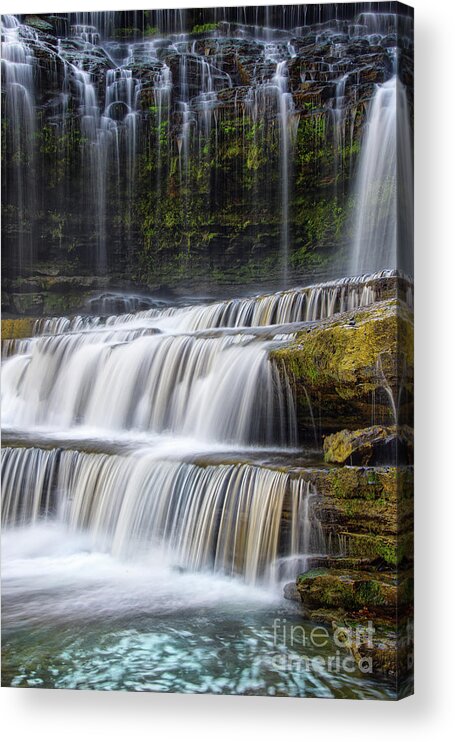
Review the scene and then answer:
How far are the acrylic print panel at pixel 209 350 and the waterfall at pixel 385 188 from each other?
1 centimetres

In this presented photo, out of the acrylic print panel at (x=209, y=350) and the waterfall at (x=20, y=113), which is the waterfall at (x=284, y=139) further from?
the waterfall at (x=20, y=113)

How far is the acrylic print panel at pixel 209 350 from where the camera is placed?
20.6 feet

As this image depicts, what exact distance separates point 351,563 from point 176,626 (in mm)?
1039

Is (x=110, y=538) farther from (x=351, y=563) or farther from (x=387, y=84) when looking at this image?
(x=387, y=84)

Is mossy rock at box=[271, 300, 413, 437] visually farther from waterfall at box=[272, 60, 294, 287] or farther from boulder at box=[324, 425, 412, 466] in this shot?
waterfall at box=[272, 60, 294, 287]

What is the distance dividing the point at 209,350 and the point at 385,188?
1.33 m

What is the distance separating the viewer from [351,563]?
627 cm

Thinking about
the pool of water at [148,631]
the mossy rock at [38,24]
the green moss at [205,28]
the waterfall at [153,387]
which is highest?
the mossy rock at [38,24]

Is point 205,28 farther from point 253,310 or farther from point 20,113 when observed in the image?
point 253,310

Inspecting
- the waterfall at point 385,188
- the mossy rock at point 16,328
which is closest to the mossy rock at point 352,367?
the waterfall at point 385,188

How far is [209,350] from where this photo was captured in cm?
659

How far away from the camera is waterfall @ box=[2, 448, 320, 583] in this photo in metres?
6.33

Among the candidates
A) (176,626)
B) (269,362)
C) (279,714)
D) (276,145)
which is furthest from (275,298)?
(279,714)

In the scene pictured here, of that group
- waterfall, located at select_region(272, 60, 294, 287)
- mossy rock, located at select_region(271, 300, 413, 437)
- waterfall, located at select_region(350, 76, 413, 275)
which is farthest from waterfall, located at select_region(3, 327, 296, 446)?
waterfall, located at select_region(350, 76, 413, 275)
